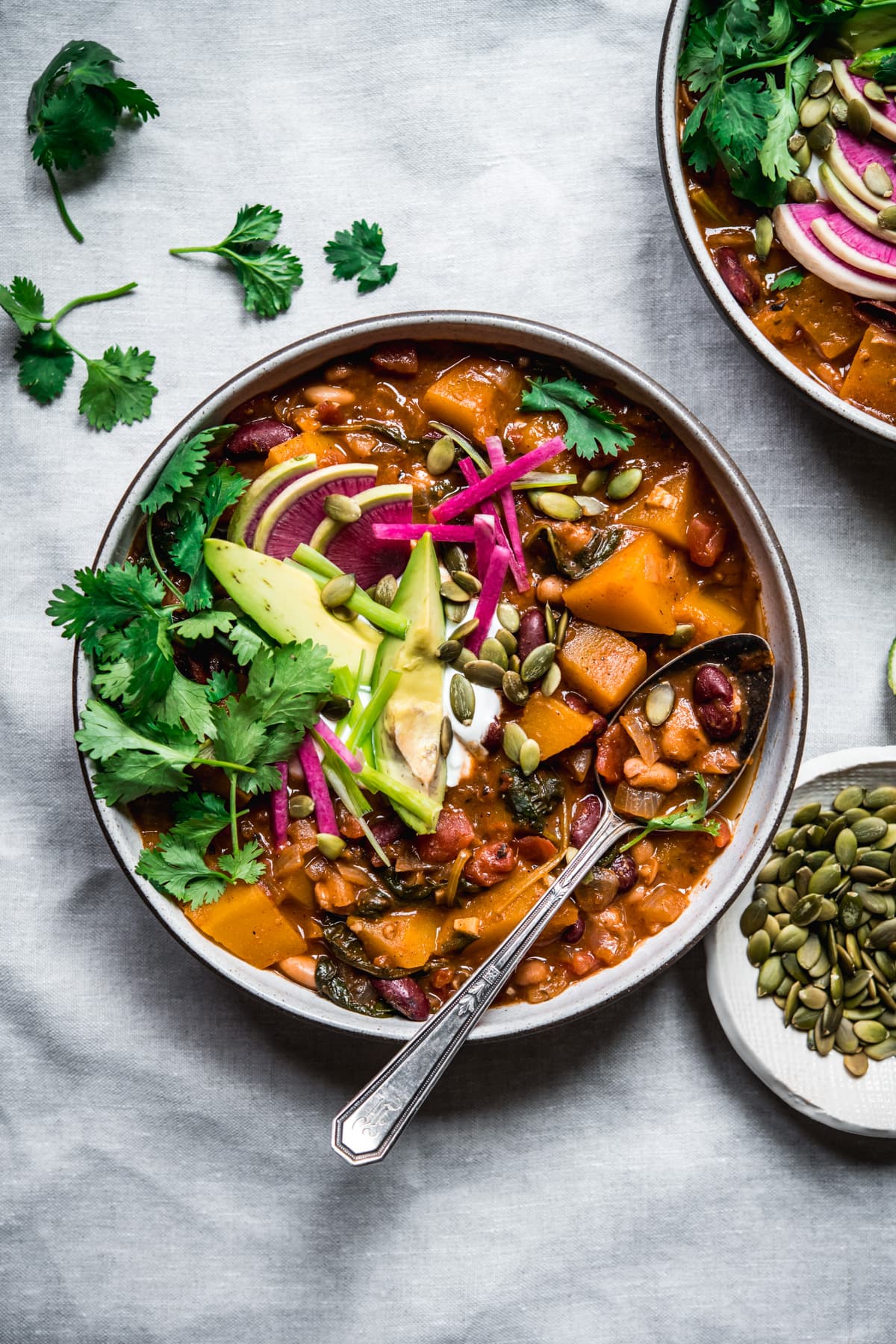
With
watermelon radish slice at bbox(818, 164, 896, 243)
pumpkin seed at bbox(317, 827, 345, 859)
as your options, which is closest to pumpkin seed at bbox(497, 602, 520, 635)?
pumpkin seed at bbox(317, 827, 345, 859)

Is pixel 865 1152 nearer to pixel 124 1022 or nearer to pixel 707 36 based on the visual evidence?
pixel 124 1022

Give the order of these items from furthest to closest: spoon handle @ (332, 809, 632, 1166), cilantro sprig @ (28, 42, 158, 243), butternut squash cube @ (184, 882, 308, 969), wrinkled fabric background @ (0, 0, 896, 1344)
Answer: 1. wrinkled fabric background @ (0, 0, 896, 1344)
2. cilantro sprig @ (28, 42, 158, 243)
3. butternut squash cube @ (184, 882, 308, 969)
4. spoon handle @ (332, 809, 632, 1166)

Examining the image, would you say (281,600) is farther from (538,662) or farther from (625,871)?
(625,871)

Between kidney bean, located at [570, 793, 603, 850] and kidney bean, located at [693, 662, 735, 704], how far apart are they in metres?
0.42

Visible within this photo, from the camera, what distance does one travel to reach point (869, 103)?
114 inches

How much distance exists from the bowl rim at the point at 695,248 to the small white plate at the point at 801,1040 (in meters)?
1.02

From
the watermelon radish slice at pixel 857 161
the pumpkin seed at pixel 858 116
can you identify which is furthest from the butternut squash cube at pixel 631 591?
the pumpkin seed at pixel 858 116

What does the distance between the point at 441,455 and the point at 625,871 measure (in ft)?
4.23

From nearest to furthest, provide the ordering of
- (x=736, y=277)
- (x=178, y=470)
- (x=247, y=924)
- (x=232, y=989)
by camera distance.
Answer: (x=178, y=470) → (x=247, y=924) → (x=736, y=277) → (x=232, y=989)

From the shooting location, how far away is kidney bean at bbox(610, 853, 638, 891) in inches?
114

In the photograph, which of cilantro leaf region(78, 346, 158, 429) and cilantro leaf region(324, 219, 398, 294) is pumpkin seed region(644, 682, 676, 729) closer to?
cilantro leaf region(324, 219, 398, 294)

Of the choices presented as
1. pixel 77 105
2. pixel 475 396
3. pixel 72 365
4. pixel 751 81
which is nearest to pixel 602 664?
pixel 475 396

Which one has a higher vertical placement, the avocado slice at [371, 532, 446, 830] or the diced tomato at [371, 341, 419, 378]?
the diced tomato at [371, 341, 419, 378]

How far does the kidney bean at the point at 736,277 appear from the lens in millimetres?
2938
